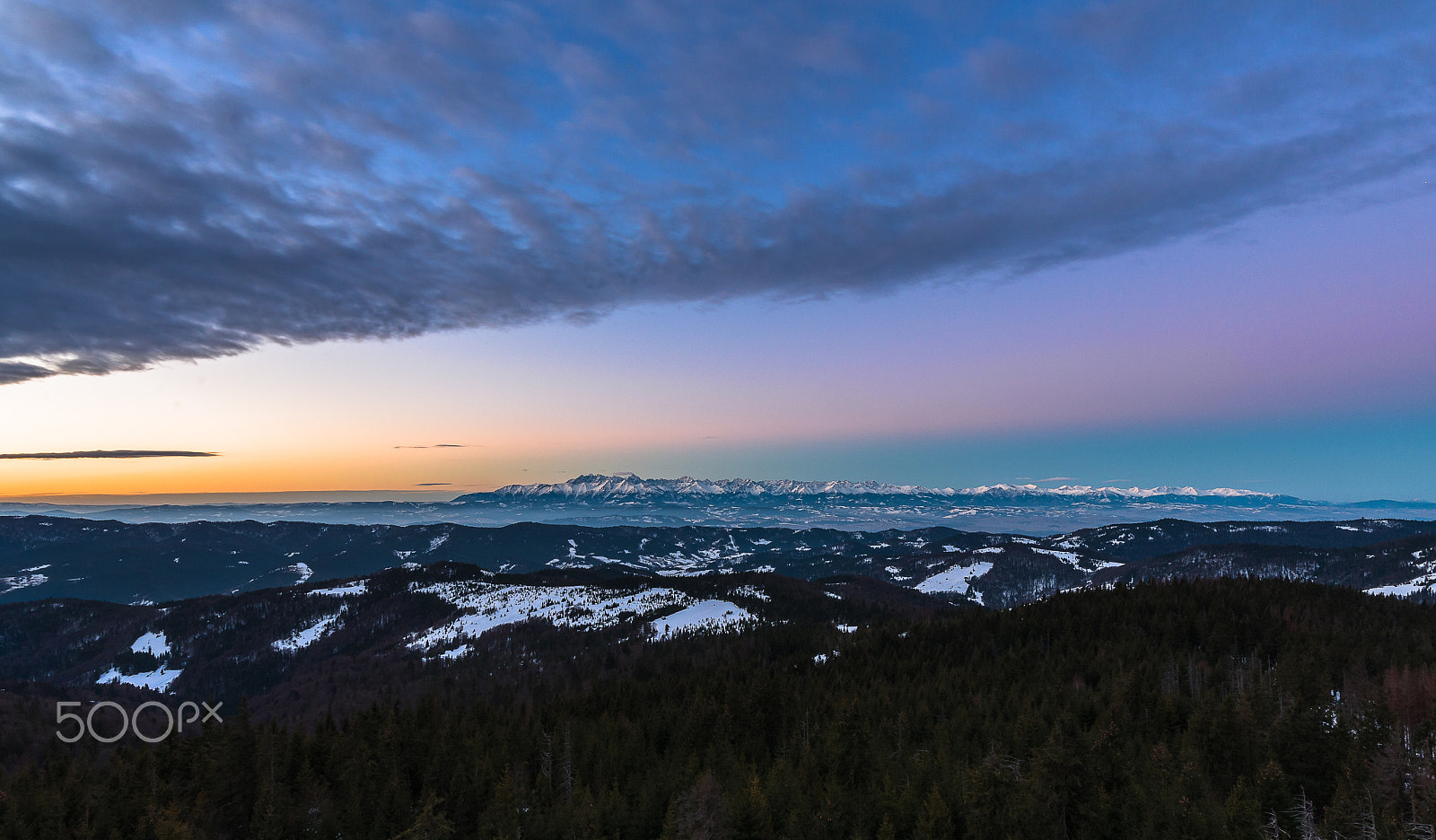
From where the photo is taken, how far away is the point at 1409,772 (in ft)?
196

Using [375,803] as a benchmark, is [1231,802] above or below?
above

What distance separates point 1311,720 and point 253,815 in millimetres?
111420

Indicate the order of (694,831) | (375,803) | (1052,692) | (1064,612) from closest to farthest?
(694,831) < (375,803) < (1052,692) < (1064,612)

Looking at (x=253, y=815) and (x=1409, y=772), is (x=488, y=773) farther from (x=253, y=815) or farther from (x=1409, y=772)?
(x=1409, y=772)

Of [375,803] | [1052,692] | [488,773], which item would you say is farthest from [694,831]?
[1052,692]

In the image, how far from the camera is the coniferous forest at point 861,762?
183ft

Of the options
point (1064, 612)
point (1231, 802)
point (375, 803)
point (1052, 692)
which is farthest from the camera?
point (1064, 612)

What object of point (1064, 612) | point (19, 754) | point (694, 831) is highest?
point (694, 831)

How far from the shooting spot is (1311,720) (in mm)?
66875

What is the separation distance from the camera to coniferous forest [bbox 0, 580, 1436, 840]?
55906mm

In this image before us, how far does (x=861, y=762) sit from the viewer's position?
83.1 m

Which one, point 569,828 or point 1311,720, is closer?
point 569,828

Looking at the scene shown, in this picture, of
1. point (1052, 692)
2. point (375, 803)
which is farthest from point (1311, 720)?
point (375, 803)

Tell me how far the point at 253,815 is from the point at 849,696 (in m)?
81.8
